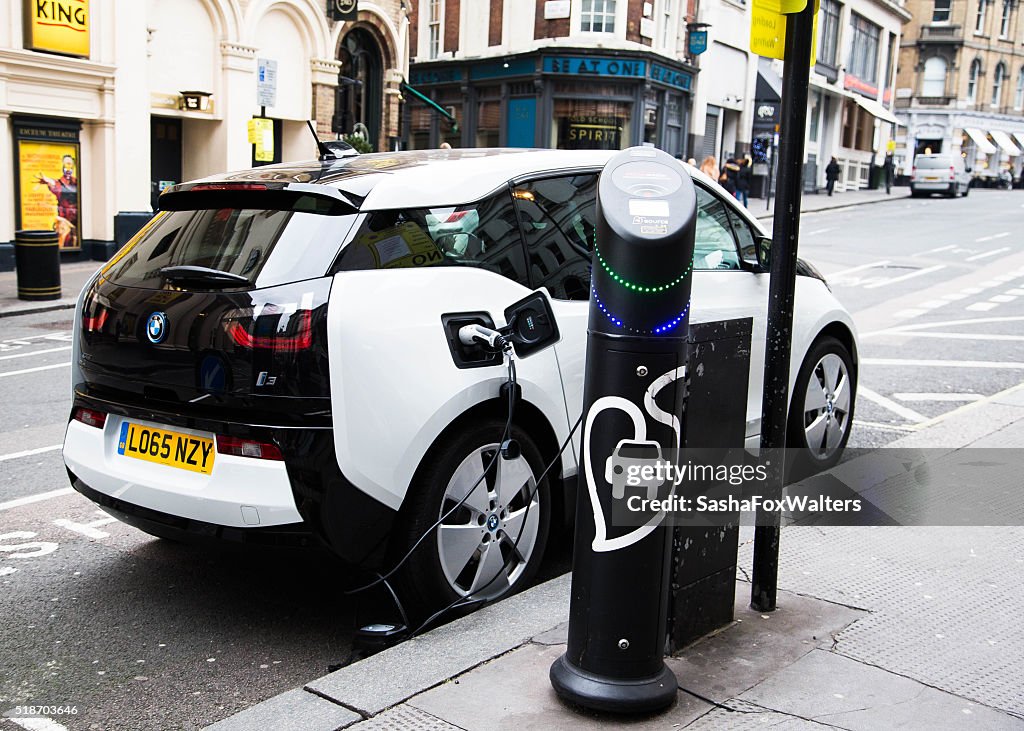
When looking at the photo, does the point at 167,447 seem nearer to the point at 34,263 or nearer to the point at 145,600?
the point at 145,600

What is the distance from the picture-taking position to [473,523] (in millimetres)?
4102

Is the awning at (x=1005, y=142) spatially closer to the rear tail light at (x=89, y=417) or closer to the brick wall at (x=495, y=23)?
the brick wall at (x=495, y=23)

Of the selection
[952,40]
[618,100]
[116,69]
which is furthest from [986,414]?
[952,40]

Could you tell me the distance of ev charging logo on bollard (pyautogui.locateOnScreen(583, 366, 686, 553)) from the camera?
10.3ft

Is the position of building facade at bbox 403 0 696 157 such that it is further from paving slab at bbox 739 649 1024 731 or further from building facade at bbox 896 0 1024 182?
building facade at bbox 896 0 1024 182

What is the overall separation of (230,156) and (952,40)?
58.1m

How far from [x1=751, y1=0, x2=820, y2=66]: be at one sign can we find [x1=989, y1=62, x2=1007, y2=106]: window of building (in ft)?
242

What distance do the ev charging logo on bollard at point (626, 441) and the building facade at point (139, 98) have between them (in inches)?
691

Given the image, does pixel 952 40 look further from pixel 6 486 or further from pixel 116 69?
pixel 6 486

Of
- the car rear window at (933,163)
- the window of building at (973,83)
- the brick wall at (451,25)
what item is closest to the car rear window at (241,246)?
the brick wall at (451,25)

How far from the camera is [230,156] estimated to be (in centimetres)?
2262

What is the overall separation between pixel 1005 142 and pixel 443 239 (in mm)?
74444

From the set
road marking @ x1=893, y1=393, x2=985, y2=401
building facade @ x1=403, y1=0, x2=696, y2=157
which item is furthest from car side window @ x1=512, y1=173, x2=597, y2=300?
building facade @ x1=403, y1=0, x2=696, y2=157

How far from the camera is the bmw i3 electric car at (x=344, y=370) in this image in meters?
3.71
